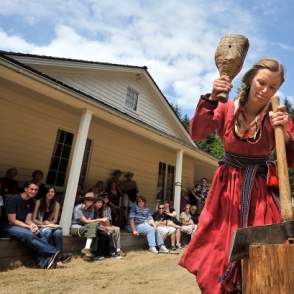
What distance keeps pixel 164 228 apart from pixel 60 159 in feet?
12.0

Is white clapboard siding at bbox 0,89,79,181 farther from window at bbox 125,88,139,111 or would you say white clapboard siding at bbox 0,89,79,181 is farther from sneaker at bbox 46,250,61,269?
window at bbox 125,88,139,111

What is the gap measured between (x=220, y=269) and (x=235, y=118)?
867mm

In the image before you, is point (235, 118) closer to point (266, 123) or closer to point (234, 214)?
point (266, 123)

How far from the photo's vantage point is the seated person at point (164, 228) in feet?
28.8

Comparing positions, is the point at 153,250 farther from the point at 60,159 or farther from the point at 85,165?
the point at 60,159

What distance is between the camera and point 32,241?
539cm

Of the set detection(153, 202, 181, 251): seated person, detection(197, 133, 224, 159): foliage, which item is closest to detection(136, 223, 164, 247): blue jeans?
detection(153, 202, 181, 251): seated person

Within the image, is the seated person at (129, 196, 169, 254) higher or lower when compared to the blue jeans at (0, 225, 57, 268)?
higher

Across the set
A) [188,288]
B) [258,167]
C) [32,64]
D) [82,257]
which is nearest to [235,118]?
[258,167]

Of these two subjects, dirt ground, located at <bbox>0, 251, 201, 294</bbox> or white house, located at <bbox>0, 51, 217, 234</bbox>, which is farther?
white house, located at <bbox>0, 51, 217, 234</bbox>

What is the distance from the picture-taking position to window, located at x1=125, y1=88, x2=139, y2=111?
12.1 metres

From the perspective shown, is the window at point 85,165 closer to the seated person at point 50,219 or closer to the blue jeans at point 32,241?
the seated person at point 50,219

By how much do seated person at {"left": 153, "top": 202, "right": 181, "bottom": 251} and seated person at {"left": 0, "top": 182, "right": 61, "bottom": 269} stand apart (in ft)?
12.4

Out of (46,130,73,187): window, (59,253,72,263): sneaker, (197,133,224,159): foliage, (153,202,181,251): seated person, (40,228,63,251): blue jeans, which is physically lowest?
(59,253,72,263): sneaker
